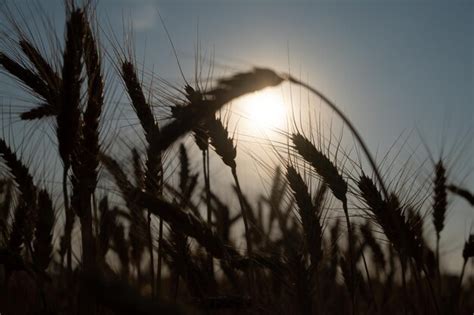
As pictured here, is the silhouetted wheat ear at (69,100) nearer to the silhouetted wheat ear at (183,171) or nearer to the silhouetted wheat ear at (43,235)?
the silhouetted wheat ear at (43,235)

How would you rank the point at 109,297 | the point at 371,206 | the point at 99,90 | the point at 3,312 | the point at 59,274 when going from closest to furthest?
the point at 109,297
the point at 371,206
the point at 99,90
the point at 3,312
the point at 59,274

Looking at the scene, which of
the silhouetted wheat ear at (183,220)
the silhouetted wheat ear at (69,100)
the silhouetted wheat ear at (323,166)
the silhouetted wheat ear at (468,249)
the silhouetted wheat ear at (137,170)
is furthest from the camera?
the silhouetted wheat ear at (468,249)

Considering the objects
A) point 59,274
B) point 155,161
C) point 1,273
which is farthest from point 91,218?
point 1,273

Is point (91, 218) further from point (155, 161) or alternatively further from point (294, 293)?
point (294, 293)

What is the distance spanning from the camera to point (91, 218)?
9.64 ft

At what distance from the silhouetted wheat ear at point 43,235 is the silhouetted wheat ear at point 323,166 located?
1.56 metres

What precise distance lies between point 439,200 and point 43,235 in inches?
111

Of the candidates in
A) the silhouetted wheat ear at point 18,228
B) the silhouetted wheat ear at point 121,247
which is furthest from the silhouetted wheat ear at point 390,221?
the silhouetted wheat ear at point 121,247

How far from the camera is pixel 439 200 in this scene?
405 cm

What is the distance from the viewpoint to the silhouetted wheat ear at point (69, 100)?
106 inches

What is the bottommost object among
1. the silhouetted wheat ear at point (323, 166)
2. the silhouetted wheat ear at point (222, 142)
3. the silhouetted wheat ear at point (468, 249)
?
the silhouetted wheat ear at point (468, 249)

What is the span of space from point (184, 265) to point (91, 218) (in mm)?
596

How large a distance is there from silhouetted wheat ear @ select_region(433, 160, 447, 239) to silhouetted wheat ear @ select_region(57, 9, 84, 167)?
2.70 meters

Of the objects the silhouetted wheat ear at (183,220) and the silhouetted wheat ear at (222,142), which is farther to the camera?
the silhouetted wheat ear at (222,142)
